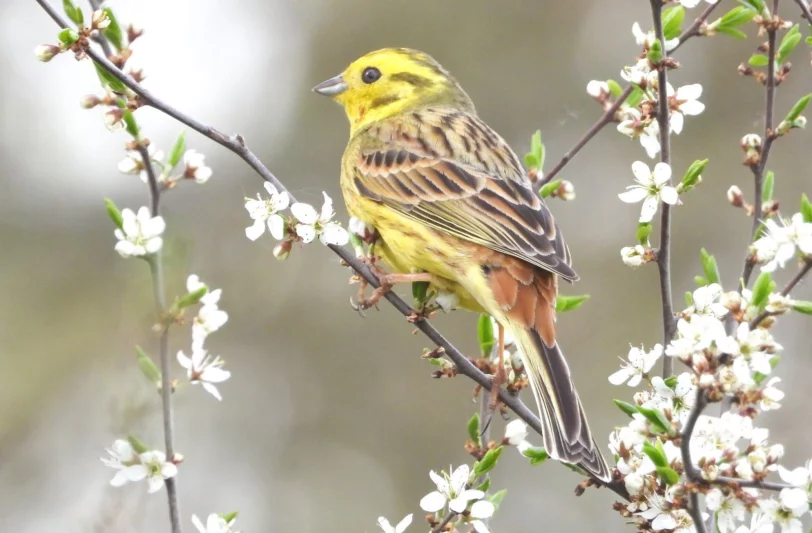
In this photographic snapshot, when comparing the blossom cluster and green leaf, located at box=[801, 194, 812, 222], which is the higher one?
green leaf, located at box=[801, 194, 812, 222]

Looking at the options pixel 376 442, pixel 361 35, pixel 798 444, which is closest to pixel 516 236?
pixel 798 444

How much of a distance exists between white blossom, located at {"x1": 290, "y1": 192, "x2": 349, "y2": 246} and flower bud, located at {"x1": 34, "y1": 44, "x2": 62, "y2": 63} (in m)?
0.73

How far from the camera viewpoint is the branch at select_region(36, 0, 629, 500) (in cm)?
255

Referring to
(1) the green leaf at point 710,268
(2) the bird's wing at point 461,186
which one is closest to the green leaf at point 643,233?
(1) the green leaf at point 710,268

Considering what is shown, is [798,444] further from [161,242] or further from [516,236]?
[161,242]

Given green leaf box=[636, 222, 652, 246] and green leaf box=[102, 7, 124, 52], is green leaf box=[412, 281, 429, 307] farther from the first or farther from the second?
green leaf box=[102, 7, 124, 52]

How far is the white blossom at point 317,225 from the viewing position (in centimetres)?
280

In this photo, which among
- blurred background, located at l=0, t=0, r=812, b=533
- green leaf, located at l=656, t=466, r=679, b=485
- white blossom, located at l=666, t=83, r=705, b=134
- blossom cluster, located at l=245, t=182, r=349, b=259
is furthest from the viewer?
blurred background, located at l=0, t=0, r=812, b=533

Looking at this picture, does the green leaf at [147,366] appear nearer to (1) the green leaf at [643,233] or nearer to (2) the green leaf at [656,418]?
(2) the green leaf at [656,418]

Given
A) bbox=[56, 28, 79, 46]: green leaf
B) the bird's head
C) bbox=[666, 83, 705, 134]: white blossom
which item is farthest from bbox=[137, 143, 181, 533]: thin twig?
the bird's head

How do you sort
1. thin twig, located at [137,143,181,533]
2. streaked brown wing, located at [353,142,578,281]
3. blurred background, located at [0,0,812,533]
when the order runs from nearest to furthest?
thin twig, located at [137,143,181,533] → streaked brown wing, located at [353,142,578,281] → blurred background, located at [0,0,812,533]

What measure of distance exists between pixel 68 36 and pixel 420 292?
1403 millimetres

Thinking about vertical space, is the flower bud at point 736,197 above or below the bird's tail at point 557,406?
above

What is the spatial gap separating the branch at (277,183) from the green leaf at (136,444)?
748 mm
